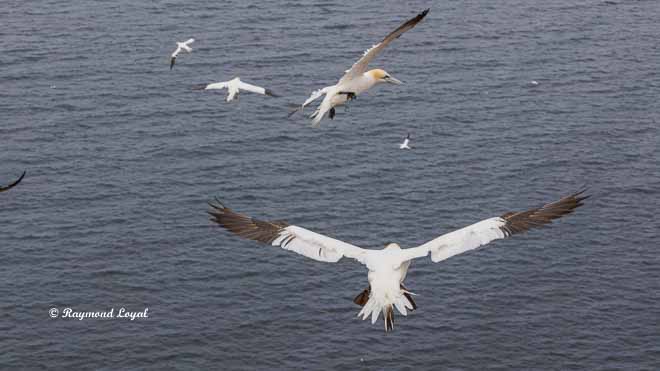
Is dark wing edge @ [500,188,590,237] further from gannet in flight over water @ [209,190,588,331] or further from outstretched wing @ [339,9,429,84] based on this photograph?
outstretched wing @ [339,9,429,84]

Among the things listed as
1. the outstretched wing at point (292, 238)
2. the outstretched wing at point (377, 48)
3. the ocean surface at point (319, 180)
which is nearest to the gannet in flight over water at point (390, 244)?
the outstretched wing at point (292, 238)

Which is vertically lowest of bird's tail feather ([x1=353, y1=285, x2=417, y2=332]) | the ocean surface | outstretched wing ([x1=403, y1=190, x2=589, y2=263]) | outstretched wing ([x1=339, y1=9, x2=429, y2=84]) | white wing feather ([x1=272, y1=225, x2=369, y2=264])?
the ocean surface

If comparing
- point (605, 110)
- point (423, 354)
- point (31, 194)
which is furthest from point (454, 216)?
point (31, 194)

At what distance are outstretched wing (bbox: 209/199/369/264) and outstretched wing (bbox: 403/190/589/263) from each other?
1.96m

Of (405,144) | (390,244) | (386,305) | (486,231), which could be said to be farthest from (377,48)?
(405,144)

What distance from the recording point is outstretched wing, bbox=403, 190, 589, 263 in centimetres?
3216

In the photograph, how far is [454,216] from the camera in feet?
296

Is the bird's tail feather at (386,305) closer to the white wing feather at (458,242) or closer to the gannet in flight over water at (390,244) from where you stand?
the gannet in flight over water at (390,244)

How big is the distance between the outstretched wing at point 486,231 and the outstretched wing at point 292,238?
77.2 inches

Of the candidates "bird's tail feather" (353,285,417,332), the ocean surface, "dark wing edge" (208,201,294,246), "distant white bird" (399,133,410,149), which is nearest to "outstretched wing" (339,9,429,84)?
"dark wing edge" (208,201,294,246)

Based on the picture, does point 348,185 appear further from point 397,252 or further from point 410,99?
point 397,252

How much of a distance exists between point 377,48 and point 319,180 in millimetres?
58344

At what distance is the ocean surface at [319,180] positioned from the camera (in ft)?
261

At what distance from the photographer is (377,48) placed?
1464 inches
